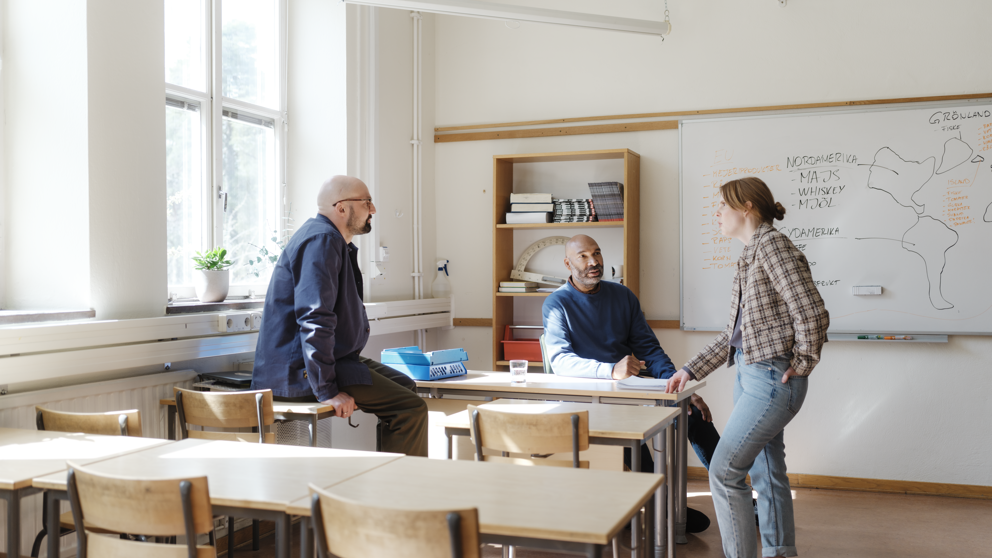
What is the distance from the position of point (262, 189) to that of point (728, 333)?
2.66 m

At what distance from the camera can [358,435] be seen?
4457 millimetres

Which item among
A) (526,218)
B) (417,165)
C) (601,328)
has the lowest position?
(601,328)

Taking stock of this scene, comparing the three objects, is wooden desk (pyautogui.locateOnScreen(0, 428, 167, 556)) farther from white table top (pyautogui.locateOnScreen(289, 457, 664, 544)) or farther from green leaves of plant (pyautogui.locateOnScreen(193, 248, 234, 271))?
green leaves of plant (pyautogui.locateOnScreen(193, 248, 234, 271))

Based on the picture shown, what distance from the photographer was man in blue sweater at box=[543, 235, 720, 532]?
12.4ft

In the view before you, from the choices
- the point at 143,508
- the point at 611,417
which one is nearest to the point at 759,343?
the point at 611,417

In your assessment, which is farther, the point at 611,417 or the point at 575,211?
the point at 575,211

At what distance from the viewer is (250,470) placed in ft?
6.41

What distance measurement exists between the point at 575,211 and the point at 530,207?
0.97 ft

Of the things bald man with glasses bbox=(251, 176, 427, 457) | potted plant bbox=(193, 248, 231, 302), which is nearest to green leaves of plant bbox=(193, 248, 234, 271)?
potted plant bbox=(193, 248, 231, 302)

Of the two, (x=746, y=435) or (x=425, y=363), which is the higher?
(x=425, y=363)

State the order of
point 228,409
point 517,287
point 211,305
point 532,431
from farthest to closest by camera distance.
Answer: point 517,287
point 211,305
point 228,409
point 532,431

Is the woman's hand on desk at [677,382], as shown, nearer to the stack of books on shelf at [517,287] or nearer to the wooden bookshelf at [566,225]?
the wooden bookshelf at [566,225]

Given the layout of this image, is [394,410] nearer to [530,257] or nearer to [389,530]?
[389,530]

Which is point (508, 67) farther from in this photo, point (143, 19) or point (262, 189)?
point (143, 19)
